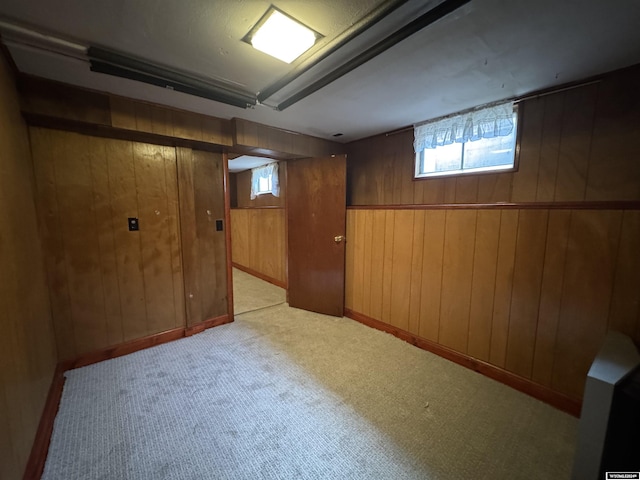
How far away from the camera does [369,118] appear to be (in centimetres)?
241

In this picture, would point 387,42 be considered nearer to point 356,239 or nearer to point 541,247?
point 541,247

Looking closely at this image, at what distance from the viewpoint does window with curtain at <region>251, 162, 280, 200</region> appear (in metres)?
4.37

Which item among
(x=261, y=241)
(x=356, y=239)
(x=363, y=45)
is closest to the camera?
(x=363, y=45)

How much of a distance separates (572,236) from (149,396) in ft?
9.60

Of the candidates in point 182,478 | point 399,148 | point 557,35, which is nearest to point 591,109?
point 557,35

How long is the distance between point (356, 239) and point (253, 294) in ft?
6.21

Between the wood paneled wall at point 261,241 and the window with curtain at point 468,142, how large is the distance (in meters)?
2.30

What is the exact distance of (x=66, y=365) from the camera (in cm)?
198

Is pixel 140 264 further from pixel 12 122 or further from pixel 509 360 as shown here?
pixel 509 360

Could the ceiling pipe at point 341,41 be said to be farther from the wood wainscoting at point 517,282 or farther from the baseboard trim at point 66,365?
the baseboard trim at point 66,365

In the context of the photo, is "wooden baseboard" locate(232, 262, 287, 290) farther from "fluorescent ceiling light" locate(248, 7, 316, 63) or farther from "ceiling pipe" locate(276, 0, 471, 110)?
"fluorescent ceiling light" locate(248, 7, 316, 63)

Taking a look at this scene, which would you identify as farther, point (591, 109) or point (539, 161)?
point (539, 161)

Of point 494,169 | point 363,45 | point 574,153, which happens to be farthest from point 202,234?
point 574,153

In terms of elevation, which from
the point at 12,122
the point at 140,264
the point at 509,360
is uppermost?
the point at 12,122
